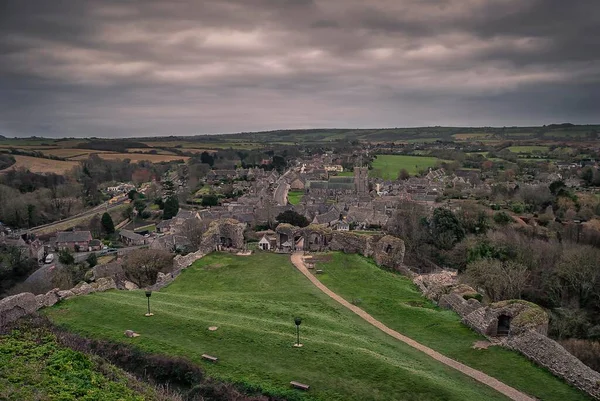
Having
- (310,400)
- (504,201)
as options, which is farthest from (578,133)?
(310,400)

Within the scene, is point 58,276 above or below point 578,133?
below

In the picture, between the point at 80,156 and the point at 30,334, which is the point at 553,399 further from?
the point at 80,156

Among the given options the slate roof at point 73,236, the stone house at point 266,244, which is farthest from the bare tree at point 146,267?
the slate roof at point 73,236

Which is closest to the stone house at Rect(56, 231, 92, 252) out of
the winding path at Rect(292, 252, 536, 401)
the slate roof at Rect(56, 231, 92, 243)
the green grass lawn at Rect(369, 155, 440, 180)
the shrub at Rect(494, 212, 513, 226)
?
the slate roof at Rect(56, 231, 92, 243)

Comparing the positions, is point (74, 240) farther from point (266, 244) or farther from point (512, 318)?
point (512, 318)

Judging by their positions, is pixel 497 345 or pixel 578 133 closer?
pixel 497 345

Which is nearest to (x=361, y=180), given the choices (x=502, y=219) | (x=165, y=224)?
(x=502, y=219)
